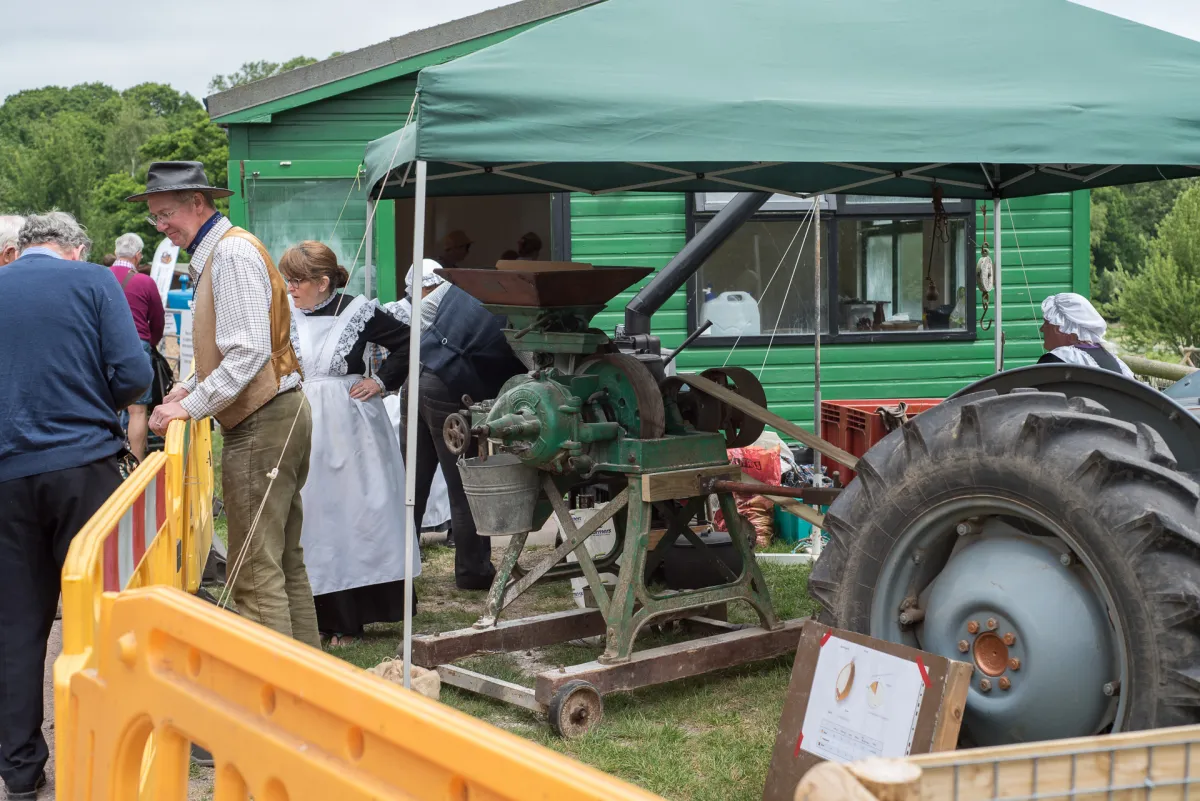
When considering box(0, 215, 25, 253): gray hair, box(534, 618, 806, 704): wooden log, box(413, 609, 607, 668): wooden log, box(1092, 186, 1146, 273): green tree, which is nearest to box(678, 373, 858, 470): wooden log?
box(534, 618, 806, 704): wooden log

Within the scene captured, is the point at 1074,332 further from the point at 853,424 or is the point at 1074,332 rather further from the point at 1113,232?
the point at 1113,232

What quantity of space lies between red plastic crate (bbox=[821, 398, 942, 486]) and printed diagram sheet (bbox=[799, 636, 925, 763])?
9.63 ft

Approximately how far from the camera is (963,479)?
127 inches

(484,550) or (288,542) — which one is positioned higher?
(288,542)

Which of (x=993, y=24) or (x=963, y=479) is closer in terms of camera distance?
(x=963, y=479)

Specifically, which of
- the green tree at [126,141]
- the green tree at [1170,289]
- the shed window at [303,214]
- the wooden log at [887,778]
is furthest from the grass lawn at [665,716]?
the green tree at [126,141]

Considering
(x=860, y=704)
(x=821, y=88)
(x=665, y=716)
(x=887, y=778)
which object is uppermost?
(x=821, y=88)

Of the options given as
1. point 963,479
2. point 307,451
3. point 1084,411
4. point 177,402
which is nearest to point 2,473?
point 177,402

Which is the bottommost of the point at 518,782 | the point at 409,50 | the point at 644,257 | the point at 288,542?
the point at 288,542

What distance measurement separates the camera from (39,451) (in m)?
4.01

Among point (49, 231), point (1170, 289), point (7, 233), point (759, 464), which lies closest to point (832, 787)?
point (49, 231)

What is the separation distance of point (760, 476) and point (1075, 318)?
2.73 metres

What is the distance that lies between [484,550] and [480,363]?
114cm

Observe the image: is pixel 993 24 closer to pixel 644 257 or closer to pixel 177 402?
pixel 177 402
